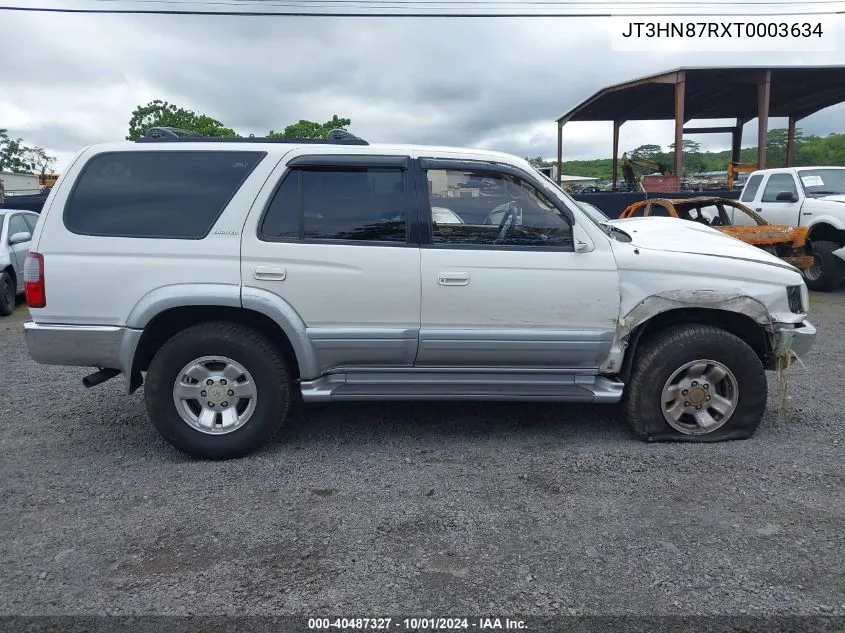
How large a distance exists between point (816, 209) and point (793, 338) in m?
7.18

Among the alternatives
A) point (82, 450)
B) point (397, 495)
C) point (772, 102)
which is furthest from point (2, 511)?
point (772, 102)

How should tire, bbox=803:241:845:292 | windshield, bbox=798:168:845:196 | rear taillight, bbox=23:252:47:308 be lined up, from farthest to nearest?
windshield, bbox=798:168:845:196
tire, bbox=803:241:845:292
rear taillight, bbox=23:252:47:308

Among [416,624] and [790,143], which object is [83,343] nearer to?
[416,624]

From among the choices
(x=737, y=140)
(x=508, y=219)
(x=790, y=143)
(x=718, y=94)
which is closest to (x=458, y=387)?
(x=508, y=219)

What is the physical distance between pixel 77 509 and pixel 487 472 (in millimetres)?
2270

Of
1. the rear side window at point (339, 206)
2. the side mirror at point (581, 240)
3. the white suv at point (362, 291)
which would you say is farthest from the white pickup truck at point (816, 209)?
the rear side window at point (339, 206)

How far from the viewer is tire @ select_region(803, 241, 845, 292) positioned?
995 centimetres

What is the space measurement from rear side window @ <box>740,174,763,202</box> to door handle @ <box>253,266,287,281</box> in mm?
10178

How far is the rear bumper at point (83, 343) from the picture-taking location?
3807mm

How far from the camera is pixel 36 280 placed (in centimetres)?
378

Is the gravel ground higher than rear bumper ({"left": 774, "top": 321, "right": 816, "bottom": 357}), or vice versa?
rear bumper ({"left": 774, "top": 321, "right": 816, "bottom": 357})

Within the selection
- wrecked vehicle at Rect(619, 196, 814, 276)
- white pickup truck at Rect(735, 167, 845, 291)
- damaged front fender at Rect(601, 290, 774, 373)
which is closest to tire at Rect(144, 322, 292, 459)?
damaged front fender at Rect(601, 290, 774, 373)

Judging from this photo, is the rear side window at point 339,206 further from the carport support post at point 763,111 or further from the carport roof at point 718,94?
the carport support post at point 763,111

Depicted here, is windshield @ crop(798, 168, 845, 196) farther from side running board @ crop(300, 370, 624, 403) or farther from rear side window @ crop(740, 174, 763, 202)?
side running board @ crop(300, 370, 624, 403)
